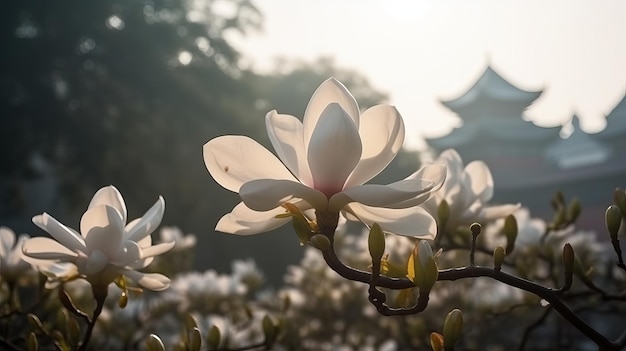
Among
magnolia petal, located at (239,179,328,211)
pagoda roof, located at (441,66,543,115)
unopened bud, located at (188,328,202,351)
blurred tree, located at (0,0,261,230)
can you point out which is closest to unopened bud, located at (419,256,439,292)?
magnolia petal, located at (239,179,328,211)

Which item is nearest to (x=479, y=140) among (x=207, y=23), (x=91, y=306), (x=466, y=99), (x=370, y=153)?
(x=466, y=99)

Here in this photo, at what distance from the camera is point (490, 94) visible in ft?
44.4

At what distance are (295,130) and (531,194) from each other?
36.9ft

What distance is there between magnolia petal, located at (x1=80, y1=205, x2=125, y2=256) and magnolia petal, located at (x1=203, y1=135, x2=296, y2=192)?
0.17 meters

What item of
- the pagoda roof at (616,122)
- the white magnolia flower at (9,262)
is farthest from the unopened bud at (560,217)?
the pagoda roof at (616,122)

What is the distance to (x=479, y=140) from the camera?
1298 centimetres

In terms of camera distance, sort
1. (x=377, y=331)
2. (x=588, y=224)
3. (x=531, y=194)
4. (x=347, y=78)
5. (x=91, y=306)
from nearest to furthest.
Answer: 1. (x=91, y=306)
2. (x=377, y=331)
3. (x=588, y=224)
4. (x=531, y=194)
5. (x=347, y=78)

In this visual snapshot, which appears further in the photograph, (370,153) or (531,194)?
(531,194)

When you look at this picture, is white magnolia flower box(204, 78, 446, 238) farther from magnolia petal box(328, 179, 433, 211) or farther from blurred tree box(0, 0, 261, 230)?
blurred tree box(0, 0, 261, 230)

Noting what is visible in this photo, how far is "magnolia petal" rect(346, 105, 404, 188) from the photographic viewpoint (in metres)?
0.64

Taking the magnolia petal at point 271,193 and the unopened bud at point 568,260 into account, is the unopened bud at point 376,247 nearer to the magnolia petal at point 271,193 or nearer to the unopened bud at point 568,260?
the magnolia petal at point 271,193

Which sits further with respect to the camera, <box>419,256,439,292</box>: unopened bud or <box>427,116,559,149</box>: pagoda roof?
<box>427,116,559,149</box>: pagoda roof

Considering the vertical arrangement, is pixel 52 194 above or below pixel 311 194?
above

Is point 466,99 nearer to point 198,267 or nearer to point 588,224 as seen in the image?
point 588,224
